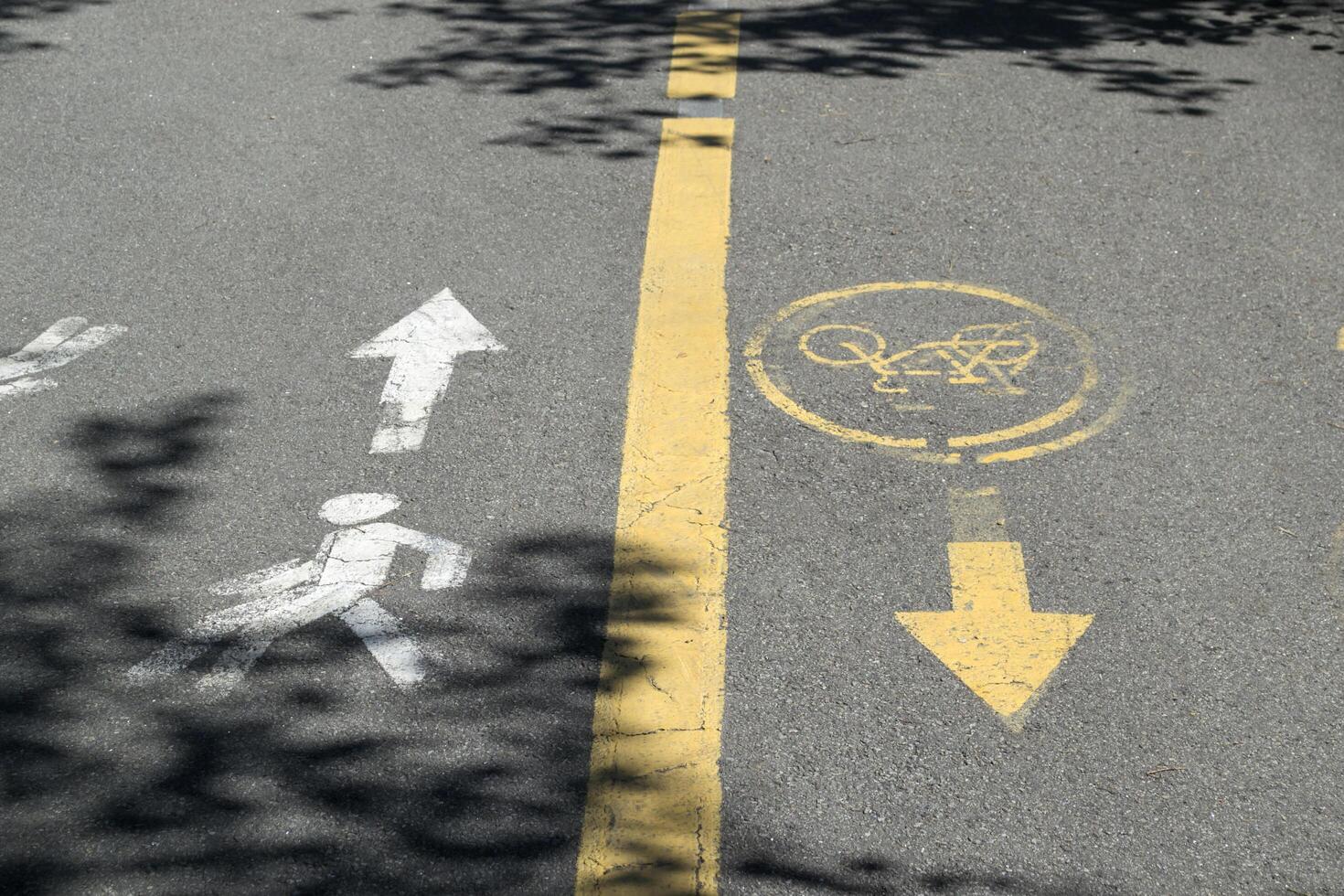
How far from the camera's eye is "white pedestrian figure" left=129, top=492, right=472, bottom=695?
381 cm

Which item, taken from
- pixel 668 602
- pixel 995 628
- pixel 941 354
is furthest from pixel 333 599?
pixel 941 354

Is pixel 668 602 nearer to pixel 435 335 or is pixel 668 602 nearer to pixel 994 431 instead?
pixel 994 431

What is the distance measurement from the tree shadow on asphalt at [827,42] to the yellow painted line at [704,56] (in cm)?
8

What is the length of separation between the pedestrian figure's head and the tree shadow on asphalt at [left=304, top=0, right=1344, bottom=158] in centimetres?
279

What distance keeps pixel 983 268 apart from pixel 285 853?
11.6ft

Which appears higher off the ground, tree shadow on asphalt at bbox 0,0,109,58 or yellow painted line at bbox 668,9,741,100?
tree shadow on asphalt at bbox 0,0,109,58

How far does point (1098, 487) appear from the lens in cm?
444

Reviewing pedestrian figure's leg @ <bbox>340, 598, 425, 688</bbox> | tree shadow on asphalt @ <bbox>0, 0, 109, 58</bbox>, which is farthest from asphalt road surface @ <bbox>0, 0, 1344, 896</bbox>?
tree shadow on asphalt @ <bbox>0, 0, 109, 58</bbox>

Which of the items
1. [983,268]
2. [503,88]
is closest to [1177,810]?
[983,268]

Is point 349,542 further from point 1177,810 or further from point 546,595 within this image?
point 1177,810

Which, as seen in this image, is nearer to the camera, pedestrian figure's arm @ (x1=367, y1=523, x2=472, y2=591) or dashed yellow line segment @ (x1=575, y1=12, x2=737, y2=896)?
dashed yellow line segment @ (x1=575, y1=12, x2=737, y2=896)

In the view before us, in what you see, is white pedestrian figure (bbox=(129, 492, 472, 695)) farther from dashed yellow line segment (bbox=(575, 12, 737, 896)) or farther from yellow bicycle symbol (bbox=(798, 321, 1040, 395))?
yellow bicycle symbol (bbox=(798, 321, 1040, 395))

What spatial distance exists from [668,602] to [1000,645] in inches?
35.5

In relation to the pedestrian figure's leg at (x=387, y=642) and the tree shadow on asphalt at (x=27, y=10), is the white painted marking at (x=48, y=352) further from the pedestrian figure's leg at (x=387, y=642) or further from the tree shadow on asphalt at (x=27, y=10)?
the tree shadow on asphalt at (x=27, y=10)
